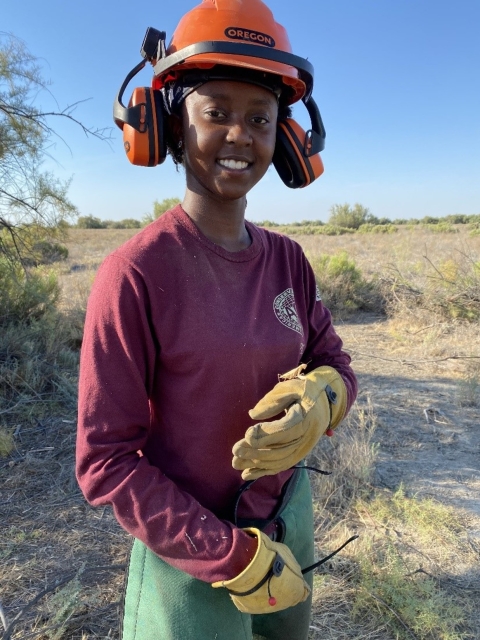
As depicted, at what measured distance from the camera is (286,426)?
44.6 inches

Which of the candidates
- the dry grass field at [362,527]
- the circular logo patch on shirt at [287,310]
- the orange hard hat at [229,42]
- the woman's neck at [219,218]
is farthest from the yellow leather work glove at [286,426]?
the dry grass field at [362,527]

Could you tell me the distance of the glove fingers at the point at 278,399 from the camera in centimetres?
113

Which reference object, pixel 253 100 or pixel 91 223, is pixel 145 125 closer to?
pixel 253 100

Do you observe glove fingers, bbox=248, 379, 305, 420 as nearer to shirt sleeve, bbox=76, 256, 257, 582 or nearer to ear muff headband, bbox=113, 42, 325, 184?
shirt sleeve, bbox=76, 256, 257, 582

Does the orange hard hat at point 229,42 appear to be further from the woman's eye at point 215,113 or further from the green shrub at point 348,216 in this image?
the green shrub at point 348,216

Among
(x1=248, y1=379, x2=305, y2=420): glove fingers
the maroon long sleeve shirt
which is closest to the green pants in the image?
the maroon long sleeve shirt

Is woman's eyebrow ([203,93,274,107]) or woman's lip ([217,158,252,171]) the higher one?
woman's eyebrow ([203,93,274,107])

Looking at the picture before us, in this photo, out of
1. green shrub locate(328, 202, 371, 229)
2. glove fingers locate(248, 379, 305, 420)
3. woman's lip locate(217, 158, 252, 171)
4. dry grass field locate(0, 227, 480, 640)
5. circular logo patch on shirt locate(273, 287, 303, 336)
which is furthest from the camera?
green shrub locate(328, 202, 371, 229)

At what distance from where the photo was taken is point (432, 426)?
14.2 feet

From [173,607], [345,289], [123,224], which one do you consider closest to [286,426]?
[173,607]

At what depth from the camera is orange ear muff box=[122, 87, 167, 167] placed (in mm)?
1304

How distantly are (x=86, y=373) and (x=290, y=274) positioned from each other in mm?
685

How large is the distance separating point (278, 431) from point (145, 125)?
87 cm

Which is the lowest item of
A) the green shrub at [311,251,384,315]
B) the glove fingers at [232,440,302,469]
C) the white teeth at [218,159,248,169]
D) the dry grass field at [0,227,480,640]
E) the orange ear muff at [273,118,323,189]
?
the dry grass field at [0,227,480,640]
